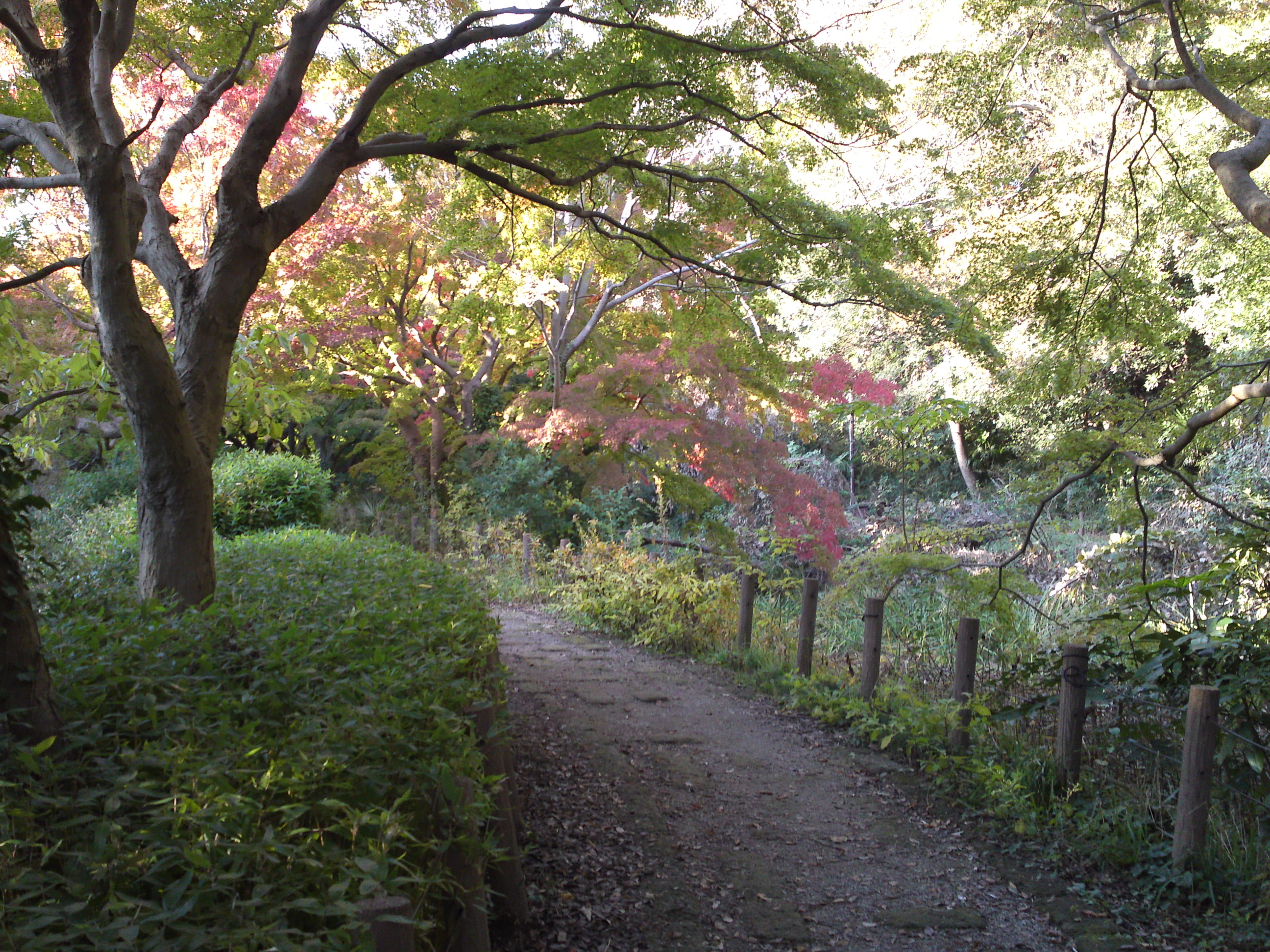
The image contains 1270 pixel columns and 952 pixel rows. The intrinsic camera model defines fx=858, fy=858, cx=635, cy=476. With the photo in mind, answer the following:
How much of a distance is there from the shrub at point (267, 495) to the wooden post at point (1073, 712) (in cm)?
913

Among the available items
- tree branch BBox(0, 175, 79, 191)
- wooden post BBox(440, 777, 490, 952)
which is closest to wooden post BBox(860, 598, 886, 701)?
wooden post BBox(440, 777, 490, 952)

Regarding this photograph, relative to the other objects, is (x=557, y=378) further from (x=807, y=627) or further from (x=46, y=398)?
(x=46, y=398)

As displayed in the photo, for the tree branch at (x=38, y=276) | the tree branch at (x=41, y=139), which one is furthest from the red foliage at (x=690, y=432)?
the tree branch at (x=38, y=276)

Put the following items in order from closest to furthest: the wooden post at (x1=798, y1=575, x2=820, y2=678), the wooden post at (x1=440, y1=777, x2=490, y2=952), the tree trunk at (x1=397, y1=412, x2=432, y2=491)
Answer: the wooden post at (x1=440, y1=777, x2=490, y2=952) < the wooden post at (x1=798, y1=575, x2=820, y2=678) < the tree trunk at (x1=397, y1=412, x2=432, y2=491)

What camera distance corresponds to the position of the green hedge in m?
1.53

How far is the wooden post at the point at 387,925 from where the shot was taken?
1566 mm

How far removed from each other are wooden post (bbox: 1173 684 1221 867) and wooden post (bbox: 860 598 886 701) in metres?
2.55

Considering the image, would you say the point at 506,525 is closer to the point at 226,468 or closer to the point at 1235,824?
the point at 226,468

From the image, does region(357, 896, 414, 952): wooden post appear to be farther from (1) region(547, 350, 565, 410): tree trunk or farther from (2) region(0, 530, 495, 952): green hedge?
(1) region(547, 350, 565, 410): tree trunk

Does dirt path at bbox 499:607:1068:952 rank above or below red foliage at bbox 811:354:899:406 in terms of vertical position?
below

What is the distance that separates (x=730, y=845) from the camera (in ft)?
14.9

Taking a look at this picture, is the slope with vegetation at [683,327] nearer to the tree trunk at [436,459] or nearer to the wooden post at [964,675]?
the wooden post at [964,675]

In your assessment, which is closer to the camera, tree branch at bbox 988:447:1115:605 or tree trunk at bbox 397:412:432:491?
tree branch at bbox 988:447:1115:605

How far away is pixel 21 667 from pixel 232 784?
0.71 m
